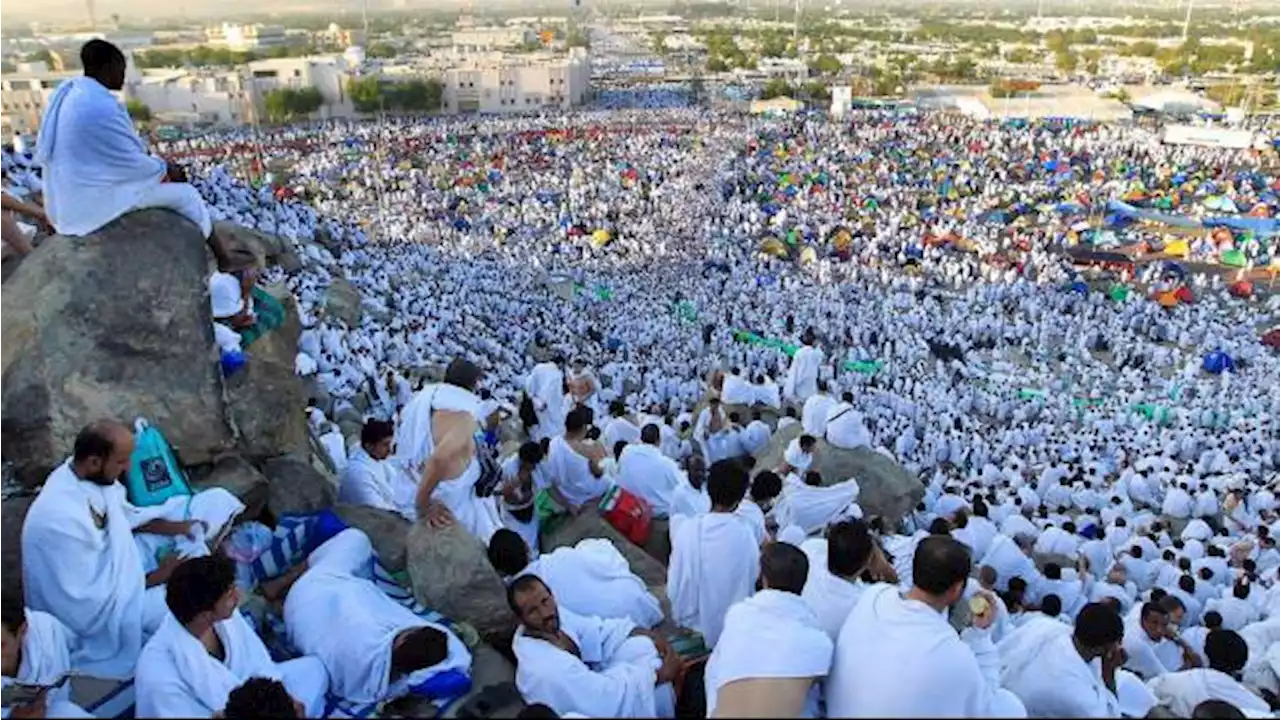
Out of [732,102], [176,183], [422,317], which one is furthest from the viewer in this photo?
[732,102]

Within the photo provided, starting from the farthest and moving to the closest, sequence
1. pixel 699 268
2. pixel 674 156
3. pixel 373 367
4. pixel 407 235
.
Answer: pixel 674 156, pixel 407 235, pixel 699 268, pixel 373 367

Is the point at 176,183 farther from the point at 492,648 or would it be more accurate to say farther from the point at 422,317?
the point at 422,317

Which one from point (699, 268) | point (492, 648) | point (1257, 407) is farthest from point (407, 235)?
point (492, 648)

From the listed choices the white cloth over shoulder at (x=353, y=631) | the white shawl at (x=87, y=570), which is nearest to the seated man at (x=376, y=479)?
the white cloth over shoulder at (x=353, y=631)

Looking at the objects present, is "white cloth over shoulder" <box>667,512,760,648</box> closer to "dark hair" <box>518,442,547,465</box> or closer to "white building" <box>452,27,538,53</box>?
"dark hair" <box>518,442,547,465</box>

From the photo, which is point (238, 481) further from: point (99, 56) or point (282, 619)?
point (99, 56)

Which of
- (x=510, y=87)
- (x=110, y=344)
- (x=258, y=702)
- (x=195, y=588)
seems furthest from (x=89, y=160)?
(x=510, y=87)

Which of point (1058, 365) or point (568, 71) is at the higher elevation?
point (568, 71)
